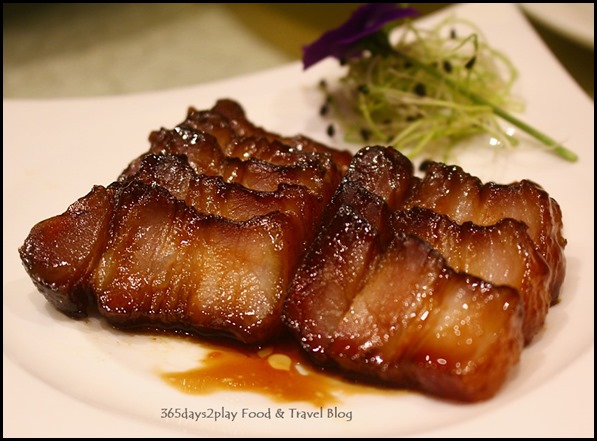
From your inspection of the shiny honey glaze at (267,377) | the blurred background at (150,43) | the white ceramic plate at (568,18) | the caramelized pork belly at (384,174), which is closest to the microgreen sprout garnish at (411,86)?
the white ceramic plate at (568,18)

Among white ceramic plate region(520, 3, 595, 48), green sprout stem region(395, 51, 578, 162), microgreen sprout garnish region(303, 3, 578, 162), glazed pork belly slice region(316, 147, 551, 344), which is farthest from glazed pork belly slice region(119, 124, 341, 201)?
white ceramic plate region(520, 3, 595, 48)

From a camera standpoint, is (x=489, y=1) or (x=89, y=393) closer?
(x=89, y=393)

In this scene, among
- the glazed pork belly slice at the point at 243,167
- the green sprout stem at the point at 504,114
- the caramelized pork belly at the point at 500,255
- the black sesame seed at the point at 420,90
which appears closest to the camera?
the caramelized pork belly at the point at 500,255

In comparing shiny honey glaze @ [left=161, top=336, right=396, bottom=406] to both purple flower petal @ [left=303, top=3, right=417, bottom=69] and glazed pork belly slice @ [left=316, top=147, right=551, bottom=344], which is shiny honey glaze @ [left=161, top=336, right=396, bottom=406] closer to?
glazed pork belly slice @ [left=316, top=147, right=551, bottom=344]

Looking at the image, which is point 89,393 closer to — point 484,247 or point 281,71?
point 484,247

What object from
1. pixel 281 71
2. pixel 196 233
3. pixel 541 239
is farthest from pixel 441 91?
pixel 196 233

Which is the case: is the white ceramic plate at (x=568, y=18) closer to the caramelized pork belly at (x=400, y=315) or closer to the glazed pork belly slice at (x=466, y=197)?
the glazed pork belly slice at (x=466, y=197)
